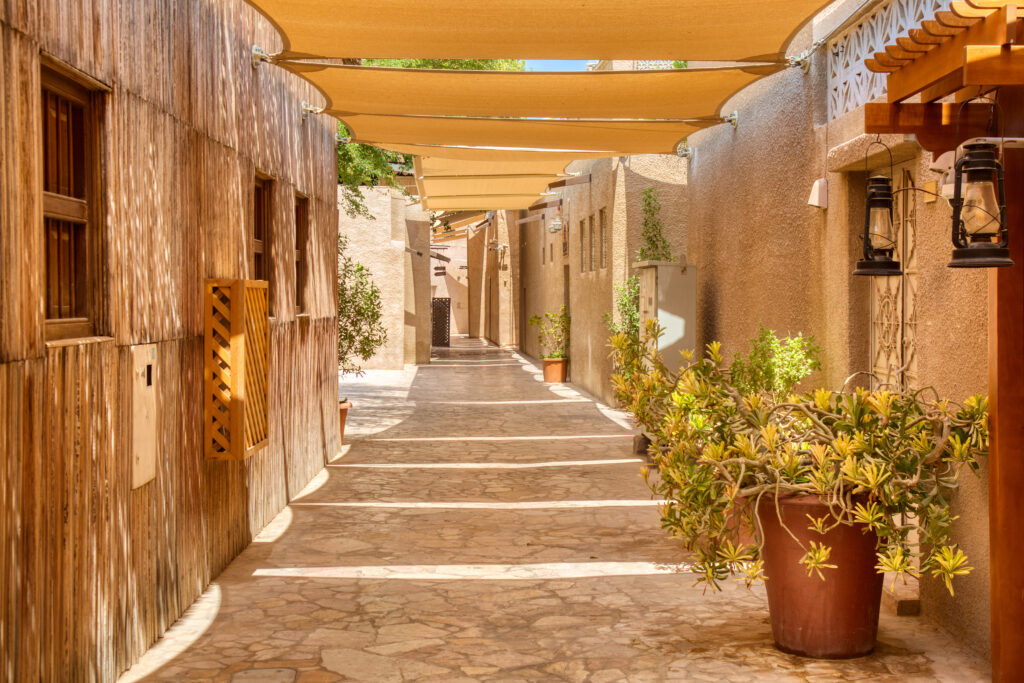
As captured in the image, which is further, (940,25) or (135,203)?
(135,203)

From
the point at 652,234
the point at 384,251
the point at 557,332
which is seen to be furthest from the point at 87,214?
the point at 384,251

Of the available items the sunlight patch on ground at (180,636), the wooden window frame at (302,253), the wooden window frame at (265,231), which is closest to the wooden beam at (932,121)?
the sunlight patch on ground at (180,636)

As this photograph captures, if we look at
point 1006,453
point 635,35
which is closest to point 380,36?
point 635,35

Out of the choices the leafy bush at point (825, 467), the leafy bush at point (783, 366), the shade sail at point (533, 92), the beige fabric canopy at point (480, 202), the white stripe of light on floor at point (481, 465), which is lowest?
the white stripe of light on floor at point (481, 465)

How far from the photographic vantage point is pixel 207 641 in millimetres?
4891

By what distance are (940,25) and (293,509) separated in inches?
236

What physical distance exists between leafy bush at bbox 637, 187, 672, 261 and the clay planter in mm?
8878

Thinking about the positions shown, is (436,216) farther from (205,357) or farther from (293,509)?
(205,357)

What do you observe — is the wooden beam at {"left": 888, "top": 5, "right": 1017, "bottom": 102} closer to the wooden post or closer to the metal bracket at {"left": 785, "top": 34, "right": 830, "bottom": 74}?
the wooden post

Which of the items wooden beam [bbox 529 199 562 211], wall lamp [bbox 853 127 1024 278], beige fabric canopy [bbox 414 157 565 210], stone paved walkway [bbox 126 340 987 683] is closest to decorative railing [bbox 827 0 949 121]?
wall lamp [bbox 853 127 1024 278]

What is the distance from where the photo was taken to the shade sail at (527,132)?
864 centimetres

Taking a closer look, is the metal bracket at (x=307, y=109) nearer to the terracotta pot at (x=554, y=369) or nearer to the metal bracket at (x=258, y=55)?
the metal bracket at (x=258, y=55)

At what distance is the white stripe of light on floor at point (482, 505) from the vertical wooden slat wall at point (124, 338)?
0.83 metres

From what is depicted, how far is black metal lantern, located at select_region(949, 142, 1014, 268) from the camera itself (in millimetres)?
3410
